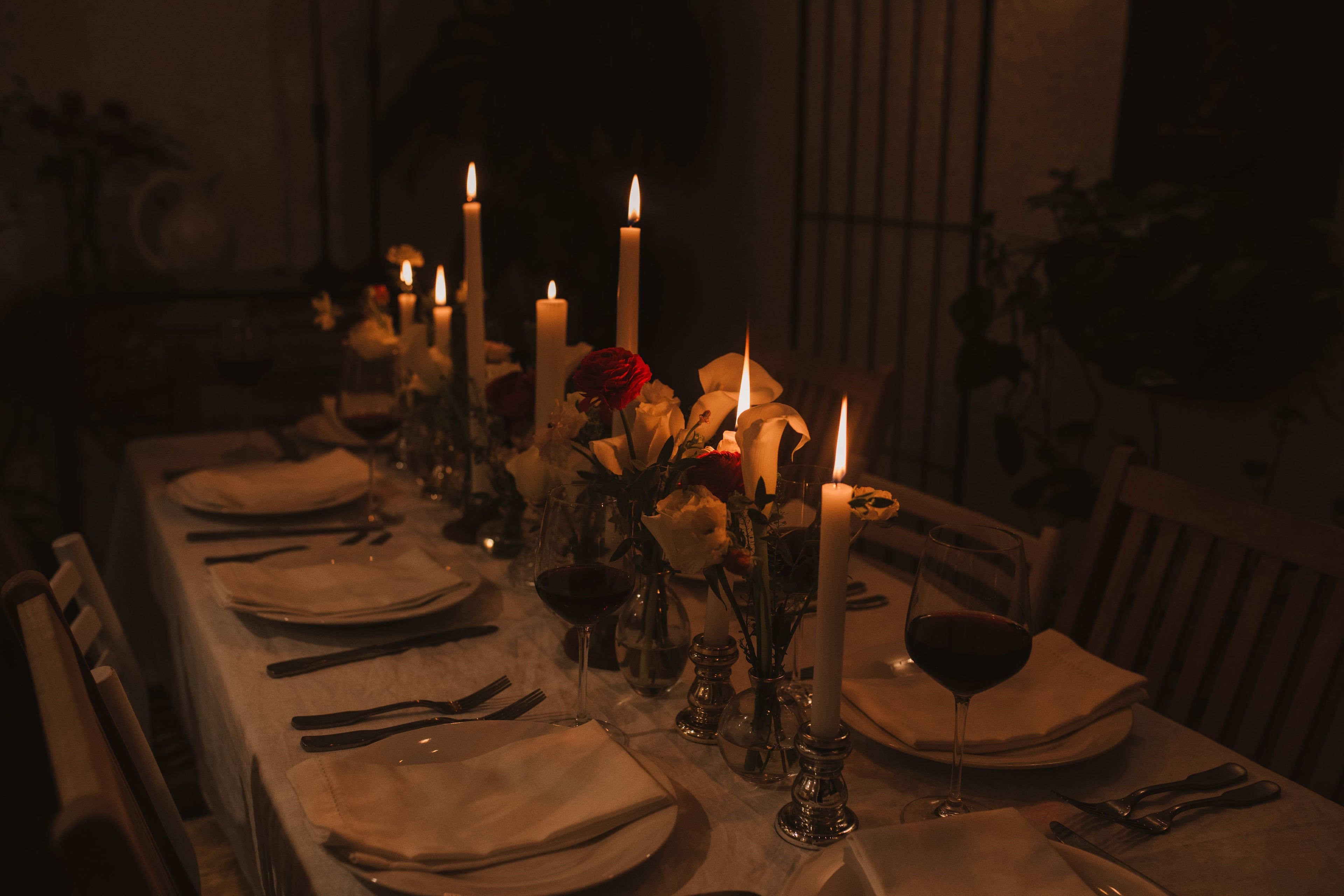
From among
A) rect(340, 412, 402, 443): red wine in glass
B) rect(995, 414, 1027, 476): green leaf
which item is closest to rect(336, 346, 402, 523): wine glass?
rect(340, 412, 402, 443): red wine in glass

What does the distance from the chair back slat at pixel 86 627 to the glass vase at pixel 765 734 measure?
28.7 inches

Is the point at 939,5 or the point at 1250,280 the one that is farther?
the point at 939,5

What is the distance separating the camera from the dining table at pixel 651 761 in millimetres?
796

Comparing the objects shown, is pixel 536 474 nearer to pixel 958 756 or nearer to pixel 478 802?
pixel 478 802

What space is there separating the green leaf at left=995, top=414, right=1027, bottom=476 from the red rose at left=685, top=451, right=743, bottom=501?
1743 millimetres

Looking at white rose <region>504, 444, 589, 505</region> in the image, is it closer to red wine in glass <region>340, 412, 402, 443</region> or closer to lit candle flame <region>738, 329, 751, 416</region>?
lit candle flame <region>738, 329, 751, 416</region>

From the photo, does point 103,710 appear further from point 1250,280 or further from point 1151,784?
point 1250,280

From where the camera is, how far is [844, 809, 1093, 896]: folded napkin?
0.70 meters

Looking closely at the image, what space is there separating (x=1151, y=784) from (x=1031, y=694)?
13cm

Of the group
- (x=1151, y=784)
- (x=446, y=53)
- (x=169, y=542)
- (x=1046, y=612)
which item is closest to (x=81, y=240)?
(x=446, y=53)

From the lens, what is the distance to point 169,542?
4.87 feet

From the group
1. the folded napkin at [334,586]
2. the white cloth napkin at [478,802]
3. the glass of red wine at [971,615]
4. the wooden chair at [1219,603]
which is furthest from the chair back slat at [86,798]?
the wooden chair at [1219,603]

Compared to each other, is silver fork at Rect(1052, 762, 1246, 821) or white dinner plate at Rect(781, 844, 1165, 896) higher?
white dinner plate at Rect(781, 844, 1165, 896)

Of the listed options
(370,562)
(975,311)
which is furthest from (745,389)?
(975,311)
